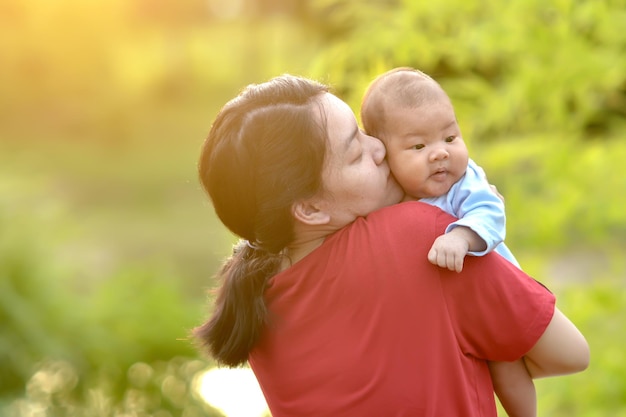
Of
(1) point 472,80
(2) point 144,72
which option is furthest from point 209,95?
(1) point 472,80

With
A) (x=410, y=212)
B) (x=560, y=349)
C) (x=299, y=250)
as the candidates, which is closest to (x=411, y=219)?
(x=410, y=212)

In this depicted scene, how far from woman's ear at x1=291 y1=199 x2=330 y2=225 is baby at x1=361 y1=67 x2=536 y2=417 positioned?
0.54ft

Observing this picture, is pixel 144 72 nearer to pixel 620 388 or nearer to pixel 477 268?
pixel 620 388

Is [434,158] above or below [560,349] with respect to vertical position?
above

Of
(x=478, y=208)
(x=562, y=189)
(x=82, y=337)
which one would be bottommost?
(x=478, y=208)

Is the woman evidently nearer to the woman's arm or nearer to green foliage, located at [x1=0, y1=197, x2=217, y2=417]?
the woman's arm

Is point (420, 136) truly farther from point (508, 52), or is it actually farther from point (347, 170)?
point (508, 52)

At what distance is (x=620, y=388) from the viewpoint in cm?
453

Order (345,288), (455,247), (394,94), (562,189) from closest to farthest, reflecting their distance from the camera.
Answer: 1. (455,247)
2. (345,288)
3. (394,94)
4. (562,189)

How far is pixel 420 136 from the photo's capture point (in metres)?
1.95

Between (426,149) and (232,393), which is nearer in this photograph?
(426,149)

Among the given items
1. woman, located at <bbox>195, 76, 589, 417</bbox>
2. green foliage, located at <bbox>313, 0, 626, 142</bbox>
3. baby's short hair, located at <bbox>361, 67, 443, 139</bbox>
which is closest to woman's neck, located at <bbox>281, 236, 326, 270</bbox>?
woman, located at <bbox>195, 76, 589, 417</bbox>

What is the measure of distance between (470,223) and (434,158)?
6.6 inches

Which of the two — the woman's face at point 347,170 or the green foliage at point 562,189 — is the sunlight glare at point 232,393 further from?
the woman's face at point 347,170
